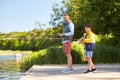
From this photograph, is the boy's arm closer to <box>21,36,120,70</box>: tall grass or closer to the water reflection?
the water reflection

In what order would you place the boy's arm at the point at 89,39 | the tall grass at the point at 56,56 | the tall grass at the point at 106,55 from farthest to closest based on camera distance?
1. the tall grass at the point at 56,56
2. the tall grass at the point at 106,55
3. the boy's arm at the point at 89,39

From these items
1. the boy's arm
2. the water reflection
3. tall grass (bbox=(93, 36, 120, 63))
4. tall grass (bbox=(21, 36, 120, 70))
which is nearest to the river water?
the water reflection

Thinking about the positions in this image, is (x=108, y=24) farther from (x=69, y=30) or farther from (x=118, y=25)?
(x=69, y=30)

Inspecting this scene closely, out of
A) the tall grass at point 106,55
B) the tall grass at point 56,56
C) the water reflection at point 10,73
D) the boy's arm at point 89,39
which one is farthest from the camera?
the tall grass at point 56,56

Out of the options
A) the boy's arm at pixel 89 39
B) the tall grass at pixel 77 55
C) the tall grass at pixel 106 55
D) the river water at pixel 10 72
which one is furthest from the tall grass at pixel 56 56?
the boy's arm at pixel 89 39

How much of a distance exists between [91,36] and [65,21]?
105 centimetres

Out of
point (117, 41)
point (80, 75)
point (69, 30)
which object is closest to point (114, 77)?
point (80, 75)

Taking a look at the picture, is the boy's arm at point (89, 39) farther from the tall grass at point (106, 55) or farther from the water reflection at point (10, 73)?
the tall grass at point (106, 55)

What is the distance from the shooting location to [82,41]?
1412cm

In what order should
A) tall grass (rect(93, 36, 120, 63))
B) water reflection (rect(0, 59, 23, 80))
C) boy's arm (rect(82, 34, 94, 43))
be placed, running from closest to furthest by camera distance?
boy's arm (rect(82, 34, 94, 43))
water reflection (rect(0, 59, 23, 80))
tall grass (rect(93, 36, 120, 63))

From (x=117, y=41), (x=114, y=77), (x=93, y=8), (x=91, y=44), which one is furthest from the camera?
(x=117, y=41)

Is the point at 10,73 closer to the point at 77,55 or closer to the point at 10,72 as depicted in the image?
the point at 10,72

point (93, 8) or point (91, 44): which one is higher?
point (93, 8)

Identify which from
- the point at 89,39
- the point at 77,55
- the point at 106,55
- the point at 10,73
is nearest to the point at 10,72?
the point at 10,73
